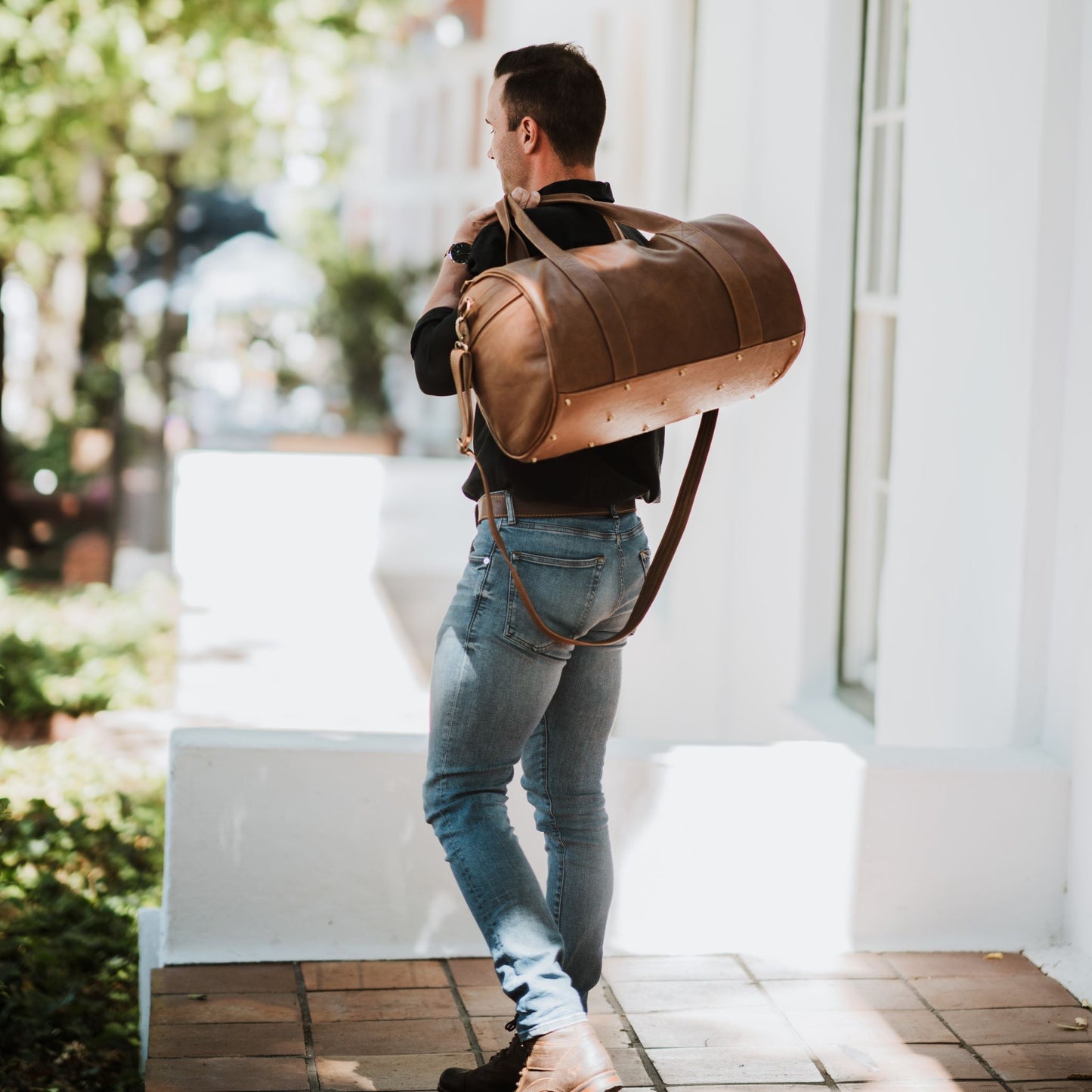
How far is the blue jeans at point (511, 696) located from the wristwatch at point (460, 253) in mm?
407

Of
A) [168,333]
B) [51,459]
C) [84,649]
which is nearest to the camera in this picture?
[84,649]

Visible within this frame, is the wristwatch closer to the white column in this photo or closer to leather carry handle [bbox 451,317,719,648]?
leather carry handle [bbox 451,317,719,648]

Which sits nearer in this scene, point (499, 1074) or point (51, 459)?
point (499, 1074)

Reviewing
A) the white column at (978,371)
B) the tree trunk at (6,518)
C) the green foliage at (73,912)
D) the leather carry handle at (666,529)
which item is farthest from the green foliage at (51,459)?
the leather carry handle at (666,529)

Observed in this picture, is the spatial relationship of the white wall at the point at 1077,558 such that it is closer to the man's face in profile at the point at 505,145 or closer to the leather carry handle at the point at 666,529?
the leather carry handle at the point at 666,529

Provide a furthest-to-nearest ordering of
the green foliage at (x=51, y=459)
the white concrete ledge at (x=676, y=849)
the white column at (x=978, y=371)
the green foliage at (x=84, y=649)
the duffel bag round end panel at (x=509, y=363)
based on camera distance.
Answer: the green foliage at (x=51, y=459) < the green foliage at (x=84, y=649) < the white column at (x=978, y=371) < the white concrete ledge at (x=676, y=849) < the duffel bag round end panel at (x=509, y=363)

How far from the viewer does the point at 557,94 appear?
7.84 ft

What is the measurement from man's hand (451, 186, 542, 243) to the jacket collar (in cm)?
3

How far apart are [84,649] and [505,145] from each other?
6574 millimetres

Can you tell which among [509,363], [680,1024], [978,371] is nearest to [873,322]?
[978,371]

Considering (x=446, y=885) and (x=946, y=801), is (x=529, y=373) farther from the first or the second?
(x=946, y=801)

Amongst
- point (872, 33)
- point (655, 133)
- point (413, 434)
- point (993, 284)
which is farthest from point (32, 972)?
point (413, 434)

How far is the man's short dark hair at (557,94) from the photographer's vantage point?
2.39 m

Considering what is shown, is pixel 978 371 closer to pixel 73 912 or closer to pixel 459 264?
pixel 459 264
